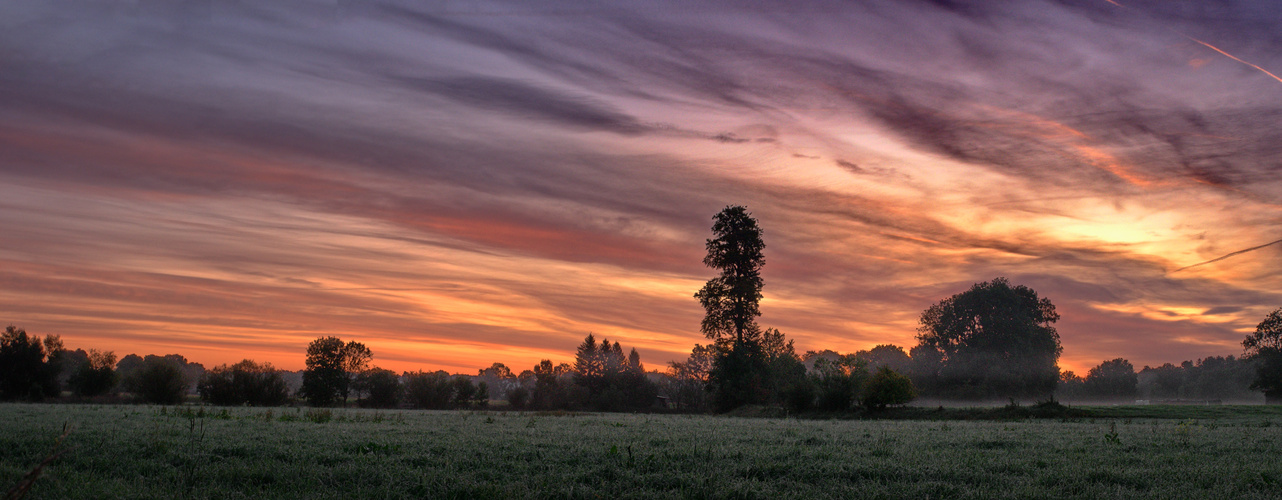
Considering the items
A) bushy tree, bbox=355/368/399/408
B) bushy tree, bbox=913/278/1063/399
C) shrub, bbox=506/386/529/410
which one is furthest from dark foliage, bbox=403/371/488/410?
bushy tree, bbox=913/278/1063/399

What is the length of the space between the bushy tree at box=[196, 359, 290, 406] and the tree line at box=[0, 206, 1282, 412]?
93mm

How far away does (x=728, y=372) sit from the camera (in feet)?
170

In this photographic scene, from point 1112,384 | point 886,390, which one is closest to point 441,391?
point 886,390

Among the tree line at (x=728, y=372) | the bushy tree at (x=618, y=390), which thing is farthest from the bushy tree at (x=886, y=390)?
the bushy tree at (x=618, y=390)

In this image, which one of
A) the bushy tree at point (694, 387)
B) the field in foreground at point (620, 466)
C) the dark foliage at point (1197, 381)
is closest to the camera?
the field in foreground at point (620, 466)

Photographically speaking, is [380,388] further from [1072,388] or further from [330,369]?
[1072,388]

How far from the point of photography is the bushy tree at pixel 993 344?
71.8 m

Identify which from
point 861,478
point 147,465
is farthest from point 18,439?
point 861,478

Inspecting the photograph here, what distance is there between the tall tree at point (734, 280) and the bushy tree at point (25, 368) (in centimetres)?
5824

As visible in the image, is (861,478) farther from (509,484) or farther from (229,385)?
(229,385)

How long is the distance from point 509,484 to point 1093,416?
104ft

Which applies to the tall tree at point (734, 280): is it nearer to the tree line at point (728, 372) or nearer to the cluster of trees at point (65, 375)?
the tree line at point (728, 372)

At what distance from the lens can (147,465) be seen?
375 inches

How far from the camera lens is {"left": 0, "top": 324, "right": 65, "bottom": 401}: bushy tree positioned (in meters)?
62.6
